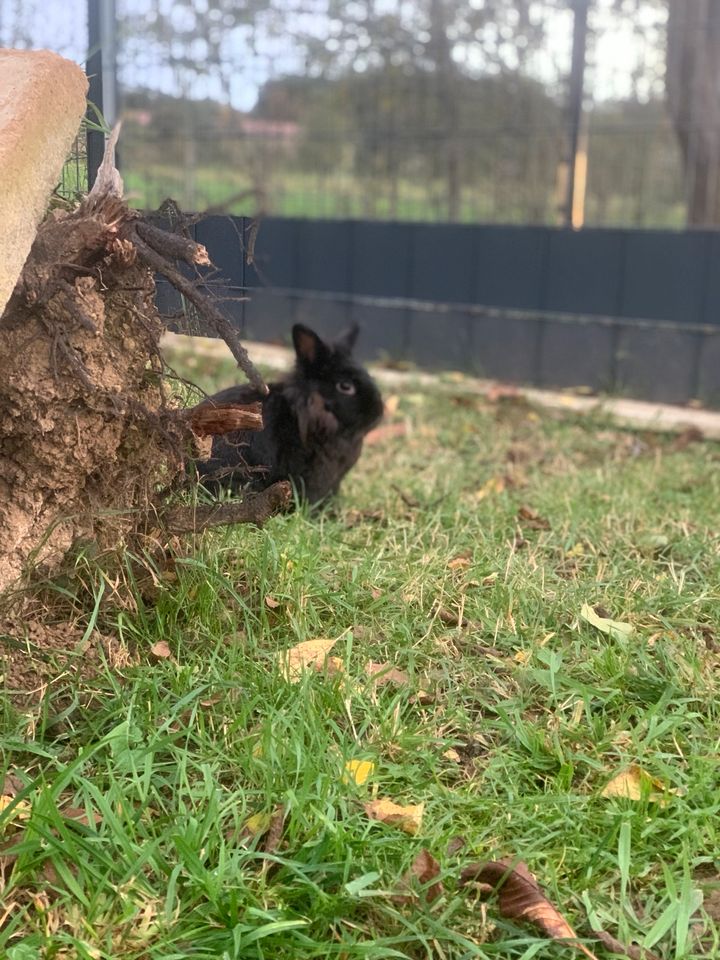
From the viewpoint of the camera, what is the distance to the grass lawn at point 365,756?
5.54ft

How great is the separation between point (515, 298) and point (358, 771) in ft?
16.0

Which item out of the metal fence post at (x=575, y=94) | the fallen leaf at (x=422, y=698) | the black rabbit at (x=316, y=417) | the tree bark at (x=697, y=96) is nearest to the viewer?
the fallen leaf at (x=422, y=698)

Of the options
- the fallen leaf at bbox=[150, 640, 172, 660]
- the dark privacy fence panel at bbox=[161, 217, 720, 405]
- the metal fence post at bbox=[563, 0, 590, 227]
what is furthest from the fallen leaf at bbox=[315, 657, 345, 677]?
the metal fence post at bbox=[563, 0, 590, 227]

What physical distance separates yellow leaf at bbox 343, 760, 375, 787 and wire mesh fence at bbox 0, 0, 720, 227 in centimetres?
465

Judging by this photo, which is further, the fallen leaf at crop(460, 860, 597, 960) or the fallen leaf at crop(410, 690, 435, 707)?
the fallen leaf at crop(410, 690, 435, 707)

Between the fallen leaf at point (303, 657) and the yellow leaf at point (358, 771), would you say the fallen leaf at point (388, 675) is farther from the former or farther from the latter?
the yellow leaf at point (358, 771)

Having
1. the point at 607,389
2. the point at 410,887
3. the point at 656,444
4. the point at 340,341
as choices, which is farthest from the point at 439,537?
the point at 607,389

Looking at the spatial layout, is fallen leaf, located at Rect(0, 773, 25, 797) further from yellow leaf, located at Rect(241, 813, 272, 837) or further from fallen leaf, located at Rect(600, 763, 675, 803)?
fallen leaf, located at Rect(600, 763, 675, 803)

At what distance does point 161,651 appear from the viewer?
2.25 m

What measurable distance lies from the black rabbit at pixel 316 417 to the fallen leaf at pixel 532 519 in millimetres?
684

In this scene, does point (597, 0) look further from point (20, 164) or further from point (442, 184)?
point (20, 164)

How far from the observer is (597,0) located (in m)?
6.12

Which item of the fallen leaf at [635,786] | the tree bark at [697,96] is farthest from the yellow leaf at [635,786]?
the tree bark at [697,96]

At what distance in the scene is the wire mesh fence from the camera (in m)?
6.29
